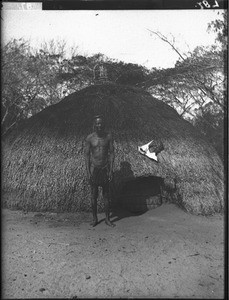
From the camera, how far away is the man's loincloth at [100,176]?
520 centimetres

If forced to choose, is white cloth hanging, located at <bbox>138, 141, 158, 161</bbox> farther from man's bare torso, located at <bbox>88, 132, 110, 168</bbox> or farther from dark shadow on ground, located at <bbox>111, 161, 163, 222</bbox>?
man's bare torso, located at <bbox>88, 132, 110, 168</bbox>

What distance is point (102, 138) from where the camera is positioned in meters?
5.18

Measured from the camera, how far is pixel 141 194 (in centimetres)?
661

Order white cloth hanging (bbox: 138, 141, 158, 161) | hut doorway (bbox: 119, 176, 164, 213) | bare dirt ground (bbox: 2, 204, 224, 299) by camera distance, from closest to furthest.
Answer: bare dirt ground (bbox: 2, 204, 224, 299) → hut doorway (bbox: 119, 176, 164, 213) → white cloth hanging (bbox: 138, 141, 158, 161)

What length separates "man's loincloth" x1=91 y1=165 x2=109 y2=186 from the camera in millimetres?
5199

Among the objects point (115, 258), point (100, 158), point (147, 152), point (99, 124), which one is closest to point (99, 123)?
point (99, 124)

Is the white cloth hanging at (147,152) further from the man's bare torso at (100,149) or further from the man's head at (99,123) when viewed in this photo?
the man's head at (99,123)

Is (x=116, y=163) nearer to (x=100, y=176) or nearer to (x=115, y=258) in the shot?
(x=100, y=176)

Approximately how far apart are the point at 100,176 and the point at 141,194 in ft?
5.90

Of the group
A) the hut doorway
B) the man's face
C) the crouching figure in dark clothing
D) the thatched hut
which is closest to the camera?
the man's face

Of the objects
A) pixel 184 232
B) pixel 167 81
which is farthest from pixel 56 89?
pixel 184 232

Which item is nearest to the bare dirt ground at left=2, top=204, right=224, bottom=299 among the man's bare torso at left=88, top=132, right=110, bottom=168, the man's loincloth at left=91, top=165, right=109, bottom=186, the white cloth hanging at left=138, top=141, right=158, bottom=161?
the man's loincloth at left=91, top=165, right=109, bottom=186

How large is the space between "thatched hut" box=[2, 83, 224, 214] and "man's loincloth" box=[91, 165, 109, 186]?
1185 mm

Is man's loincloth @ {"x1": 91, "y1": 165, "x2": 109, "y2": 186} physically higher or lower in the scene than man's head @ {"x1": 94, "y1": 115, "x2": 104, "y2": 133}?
lower
